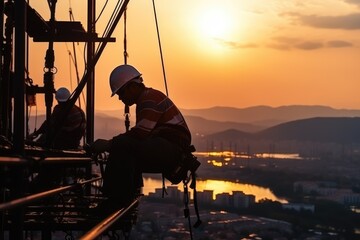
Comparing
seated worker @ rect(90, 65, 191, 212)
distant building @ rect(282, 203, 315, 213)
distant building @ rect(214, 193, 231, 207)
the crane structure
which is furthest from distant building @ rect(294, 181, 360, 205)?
seated worker @ rect(90, 65, 191, 212)

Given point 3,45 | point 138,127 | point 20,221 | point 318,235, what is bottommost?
point 318,235

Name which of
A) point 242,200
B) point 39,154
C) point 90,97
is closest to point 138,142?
point 39,154

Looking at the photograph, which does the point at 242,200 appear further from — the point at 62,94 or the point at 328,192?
the point at 62,94

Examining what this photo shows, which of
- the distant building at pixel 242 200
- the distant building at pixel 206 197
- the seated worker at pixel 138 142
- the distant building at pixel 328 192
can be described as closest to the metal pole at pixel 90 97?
the seated worker at pixel 138 142

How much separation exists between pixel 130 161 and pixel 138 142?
0.20m

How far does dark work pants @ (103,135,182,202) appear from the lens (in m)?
6.75

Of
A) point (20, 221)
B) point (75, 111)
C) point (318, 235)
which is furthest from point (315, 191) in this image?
point (20, 221)

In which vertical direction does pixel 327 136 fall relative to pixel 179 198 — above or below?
above

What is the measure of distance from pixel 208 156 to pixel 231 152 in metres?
16.0

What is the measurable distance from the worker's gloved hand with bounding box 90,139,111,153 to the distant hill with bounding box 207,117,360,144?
155507 millimetres

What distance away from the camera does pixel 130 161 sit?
687cm

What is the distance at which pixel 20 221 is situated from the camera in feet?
14.5

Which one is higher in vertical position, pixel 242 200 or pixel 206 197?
→ pixel 206 197

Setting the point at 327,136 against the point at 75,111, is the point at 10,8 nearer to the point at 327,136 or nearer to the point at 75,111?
the point at 75,111
